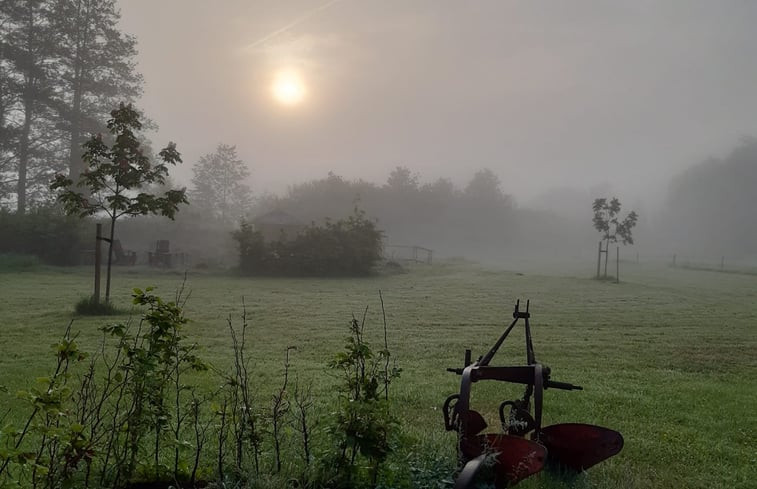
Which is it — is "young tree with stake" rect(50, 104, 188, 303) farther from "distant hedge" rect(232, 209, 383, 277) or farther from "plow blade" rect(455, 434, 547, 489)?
"distant hedge" rect(232, 209, 383, 277)

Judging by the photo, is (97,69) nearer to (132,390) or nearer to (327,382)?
(327,382)

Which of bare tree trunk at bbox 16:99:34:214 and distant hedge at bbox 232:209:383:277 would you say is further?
bare tree trunk at bbox 16:99:34:214

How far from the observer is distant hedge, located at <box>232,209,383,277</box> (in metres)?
27.9

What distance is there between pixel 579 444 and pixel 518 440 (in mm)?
814

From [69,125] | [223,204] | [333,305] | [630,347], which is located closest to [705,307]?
[630,347]

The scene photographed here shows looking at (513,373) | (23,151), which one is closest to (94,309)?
(513,373)

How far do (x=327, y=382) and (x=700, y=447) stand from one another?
388 centimetres

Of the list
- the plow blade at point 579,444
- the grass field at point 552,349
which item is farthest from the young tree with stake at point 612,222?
the plow blade at point 579,444

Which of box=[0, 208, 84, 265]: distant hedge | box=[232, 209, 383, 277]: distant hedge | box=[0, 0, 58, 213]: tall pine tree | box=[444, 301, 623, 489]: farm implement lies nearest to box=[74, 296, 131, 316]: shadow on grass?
box=[444, 301, 623, 489]: farm implement

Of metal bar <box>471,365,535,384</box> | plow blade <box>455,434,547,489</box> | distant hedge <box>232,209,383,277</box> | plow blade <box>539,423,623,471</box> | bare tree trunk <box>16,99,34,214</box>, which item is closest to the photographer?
plow blade <box>455,434,547,489</box>

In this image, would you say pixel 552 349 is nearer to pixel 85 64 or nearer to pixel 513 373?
pixel 513 373

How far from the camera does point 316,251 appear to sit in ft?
93.4

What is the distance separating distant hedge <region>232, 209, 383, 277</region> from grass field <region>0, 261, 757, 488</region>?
7.47 m

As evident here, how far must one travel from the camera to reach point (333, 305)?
15.3 metres
